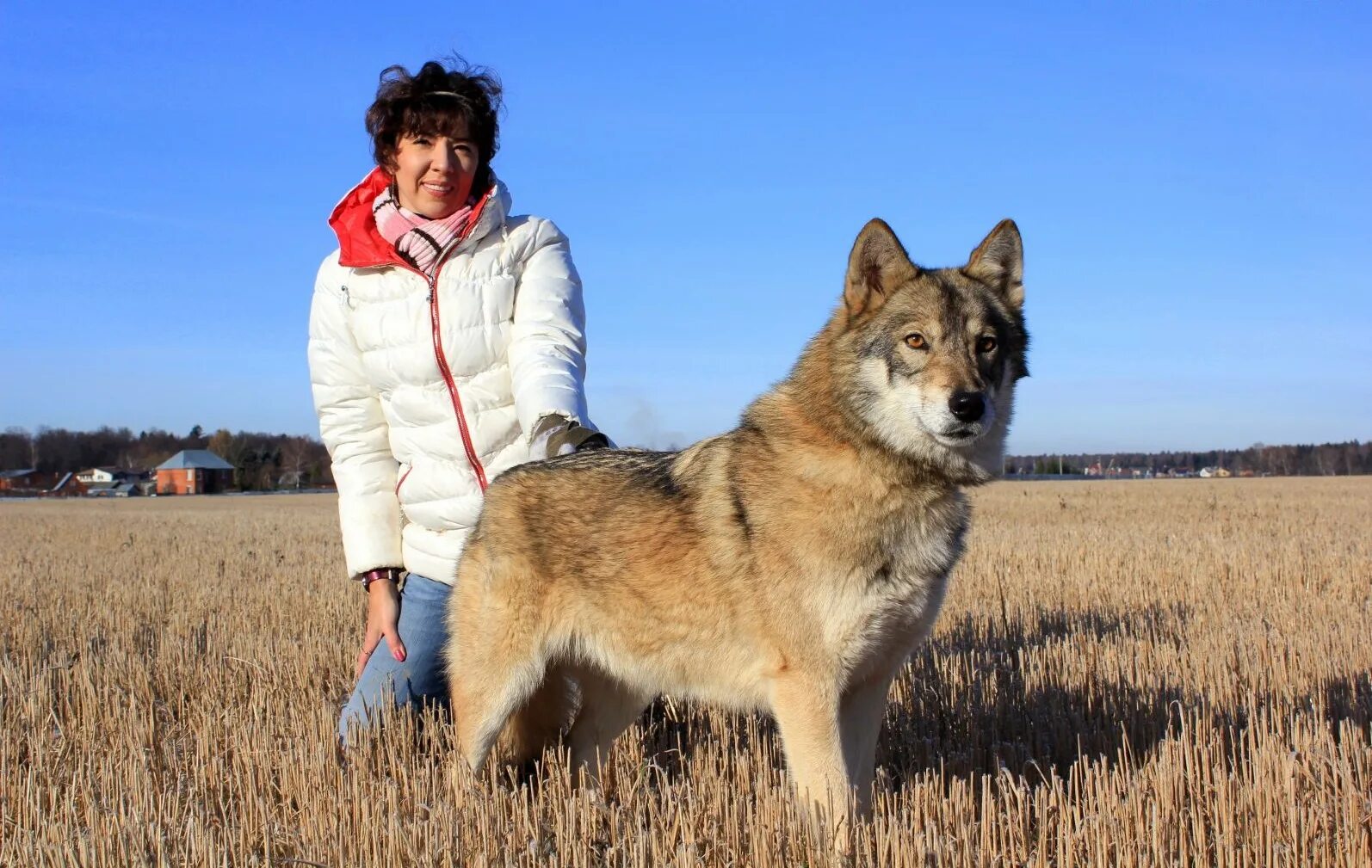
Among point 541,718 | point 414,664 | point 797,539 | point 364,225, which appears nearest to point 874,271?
point 797,539

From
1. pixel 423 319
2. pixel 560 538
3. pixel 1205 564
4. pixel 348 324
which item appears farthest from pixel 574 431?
pixel 1205 564

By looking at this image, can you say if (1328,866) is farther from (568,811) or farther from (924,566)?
(568,811)

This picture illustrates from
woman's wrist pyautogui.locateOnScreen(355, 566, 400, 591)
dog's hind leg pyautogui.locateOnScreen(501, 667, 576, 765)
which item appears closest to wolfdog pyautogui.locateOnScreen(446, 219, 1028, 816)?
dog's hind leg pyautogui.locateOnScreen(501, 667, 576, 765)

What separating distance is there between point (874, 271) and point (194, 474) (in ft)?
318

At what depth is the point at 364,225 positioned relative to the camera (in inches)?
200

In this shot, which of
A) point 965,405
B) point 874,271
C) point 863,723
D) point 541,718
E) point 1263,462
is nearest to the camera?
point 965,405

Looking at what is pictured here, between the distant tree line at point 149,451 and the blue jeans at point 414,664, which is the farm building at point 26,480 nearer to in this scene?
the distant tree line at point 149,451

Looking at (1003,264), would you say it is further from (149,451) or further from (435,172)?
(149,451)

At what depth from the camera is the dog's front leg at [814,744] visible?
3.47 m

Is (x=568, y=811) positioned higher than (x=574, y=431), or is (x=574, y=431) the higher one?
(x=574, y=431)

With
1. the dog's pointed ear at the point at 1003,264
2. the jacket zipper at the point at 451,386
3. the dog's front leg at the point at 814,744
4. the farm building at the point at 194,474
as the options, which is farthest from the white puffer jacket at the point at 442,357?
the farm building at the point at 194,474

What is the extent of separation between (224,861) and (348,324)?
273cm

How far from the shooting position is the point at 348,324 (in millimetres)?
5199

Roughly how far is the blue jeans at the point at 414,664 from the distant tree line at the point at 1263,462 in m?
72.8
